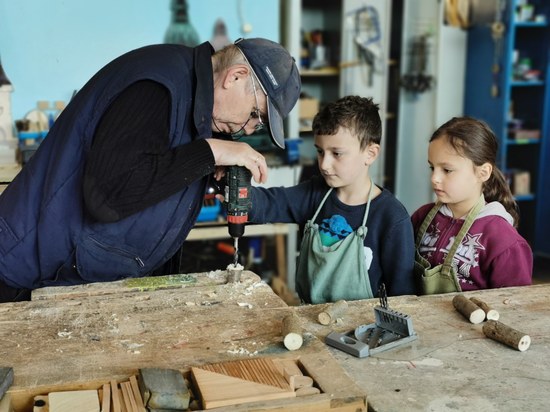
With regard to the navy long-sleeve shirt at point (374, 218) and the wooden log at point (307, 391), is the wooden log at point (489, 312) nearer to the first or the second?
the navy long-sleeve shirt at point (374, 218)

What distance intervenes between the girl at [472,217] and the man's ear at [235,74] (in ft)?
2.76

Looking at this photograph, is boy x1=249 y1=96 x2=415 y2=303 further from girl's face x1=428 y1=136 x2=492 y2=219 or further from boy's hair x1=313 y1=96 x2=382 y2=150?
girl's face x1=428 y1=136 x2=492 y2=219

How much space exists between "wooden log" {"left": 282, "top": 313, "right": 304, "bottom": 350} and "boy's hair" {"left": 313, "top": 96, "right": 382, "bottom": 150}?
0.93 metres

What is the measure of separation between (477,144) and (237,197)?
905 millimetres

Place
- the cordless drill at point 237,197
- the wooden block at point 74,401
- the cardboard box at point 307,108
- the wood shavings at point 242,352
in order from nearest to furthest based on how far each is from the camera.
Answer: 1. the wooden block at point 74,401
2. the wood shavings at point 242,352
3. the cordless drill at point 237,197
4. the cardboard box at point 307,108

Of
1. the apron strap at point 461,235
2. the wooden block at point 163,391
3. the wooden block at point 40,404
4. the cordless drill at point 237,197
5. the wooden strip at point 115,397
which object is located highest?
the cordless drill at point 237,197

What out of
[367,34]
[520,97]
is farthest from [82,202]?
[520,97]

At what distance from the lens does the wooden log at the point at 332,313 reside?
6.23 ft

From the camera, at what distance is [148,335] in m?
1.78

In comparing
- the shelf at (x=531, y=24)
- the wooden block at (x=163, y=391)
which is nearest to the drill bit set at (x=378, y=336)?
the wooden block at (x=163, y=391)

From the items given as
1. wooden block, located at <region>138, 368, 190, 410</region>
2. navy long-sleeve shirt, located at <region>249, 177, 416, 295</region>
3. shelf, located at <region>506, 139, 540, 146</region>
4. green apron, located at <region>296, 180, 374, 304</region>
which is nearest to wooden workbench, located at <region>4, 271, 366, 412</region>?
wooden block, located at <region>138, 368, 190, 410</region>

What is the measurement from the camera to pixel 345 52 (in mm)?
5891

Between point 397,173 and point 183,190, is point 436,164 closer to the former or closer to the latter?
point 183,190

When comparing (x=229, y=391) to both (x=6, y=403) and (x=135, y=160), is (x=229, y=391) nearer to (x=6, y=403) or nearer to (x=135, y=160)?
(x=6, y=403)
